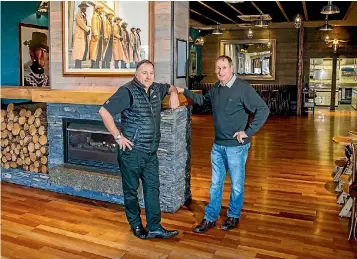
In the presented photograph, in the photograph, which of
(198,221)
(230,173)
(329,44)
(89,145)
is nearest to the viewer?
(230,173)

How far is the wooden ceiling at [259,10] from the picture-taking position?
9969mm

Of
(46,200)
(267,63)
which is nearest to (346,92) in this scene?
(267,63)

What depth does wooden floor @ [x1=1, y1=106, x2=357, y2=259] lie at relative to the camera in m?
3.21

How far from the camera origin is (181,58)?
425 cm

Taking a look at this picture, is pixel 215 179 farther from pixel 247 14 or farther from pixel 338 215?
pixel 247 14

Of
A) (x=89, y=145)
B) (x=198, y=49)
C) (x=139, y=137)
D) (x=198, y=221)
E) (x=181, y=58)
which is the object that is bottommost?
(x=198, y=221)

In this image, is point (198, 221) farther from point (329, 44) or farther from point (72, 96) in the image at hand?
point (329, 44)

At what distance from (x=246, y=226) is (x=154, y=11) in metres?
2.22

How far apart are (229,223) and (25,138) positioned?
9.19ft

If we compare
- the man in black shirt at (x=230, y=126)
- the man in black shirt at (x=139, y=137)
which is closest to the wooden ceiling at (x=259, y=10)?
the man in black shirt at (x=230, y=126)

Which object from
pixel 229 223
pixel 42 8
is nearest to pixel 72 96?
pixel 229 223

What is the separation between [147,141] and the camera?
3.34 meters

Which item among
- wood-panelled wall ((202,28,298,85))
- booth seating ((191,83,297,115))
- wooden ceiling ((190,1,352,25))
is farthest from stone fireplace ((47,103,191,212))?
wood-panelled wall ((202,28,298,85))

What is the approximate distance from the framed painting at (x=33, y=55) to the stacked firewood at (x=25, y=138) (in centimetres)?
178
